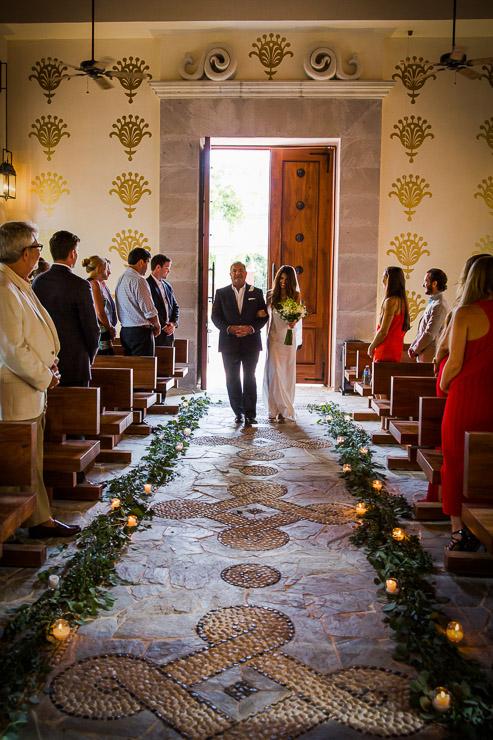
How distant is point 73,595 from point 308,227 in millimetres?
8437

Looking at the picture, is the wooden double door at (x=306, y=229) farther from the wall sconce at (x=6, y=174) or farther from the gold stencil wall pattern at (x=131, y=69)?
the wall sconce at (x=6, y=174)

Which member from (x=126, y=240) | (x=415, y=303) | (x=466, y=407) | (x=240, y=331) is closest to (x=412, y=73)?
(x=415, y=303)

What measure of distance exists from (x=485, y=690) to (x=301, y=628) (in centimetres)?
83

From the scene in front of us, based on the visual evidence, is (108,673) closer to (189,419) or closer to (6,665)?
(6,665)

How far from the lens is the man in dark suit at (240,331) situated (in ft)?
25.2

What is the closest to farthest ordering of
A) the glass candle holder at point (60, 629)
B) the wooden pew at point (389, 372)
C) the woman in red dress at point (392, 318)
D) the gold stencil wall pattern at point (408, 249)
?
the glass candle holder at point (60, 629) < the wooden pew at point (389, 372) < the woman in red dress at point (392, 318) < the gold stencil wall pattern at point (408, 249)

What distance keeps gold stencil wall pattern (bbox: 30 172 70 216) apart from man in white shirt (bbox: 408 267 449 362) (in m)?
6.46

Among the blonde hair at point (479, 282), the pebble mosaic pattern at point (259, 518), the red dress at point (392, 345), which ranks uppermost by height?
the blonde hair at point (479, 282)

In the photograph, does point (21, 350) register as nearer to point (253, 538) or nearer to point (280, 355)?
point (253, 538)

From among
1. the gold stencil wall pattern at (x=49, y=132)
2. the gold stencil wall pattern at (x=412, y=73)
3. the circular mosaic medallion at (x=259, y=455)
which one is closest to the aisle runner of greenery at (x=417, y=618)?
the circular mosaic medallion at (x=259, y=455)

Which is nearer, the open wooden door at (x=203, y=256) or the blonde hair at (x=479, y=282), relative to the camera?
the blonde hair at (x=479, y=282)

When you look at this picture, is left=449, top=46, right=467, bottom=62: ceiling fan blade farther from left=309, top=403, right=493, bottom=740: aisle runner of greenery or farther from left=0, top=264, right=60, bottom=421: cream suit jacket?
left=0, top=264, right=60, bottom=421: cream suit jacket

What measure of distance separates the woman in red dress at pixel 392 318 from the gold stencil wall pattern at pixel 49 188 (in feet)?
19.5

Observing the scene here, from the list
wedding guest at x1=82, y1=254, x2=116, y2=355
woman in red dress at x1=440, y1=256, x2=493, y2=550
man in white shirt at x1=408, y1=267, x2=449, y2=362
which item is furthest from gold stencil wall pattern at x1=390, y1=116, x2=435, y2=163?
woman in red dress at x1=440, y1=256, x2=493, y2=550
